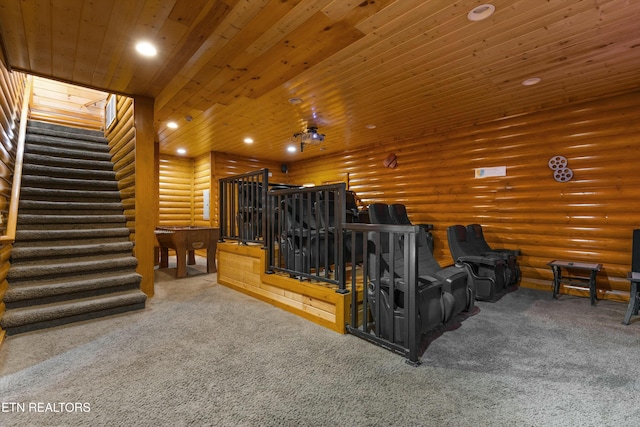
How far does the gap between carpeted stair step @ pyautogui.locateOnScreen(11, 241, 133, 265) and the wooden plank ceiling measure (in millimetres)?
2030

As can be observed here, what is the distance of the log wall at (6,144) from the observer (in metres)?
3.04

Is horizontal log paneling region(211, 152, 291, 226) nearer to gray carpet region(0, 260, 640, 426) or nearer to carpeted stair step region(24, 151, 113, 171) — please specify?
carpeted stair step region(24, 151, 113, 171)

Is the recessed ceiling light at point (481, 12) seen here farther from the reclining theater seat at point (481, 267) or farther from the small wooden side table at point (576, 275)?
the small wooden side table at point (576, 275)

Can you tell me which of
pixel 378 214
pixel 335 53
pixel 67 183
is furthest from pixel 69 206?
pixel 378 214

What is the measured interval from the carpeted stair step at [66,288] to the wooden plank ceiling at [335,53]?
7.81 feet

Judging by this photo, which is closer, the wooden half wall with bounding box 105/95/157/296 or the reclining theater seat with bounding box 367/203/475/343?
the reclining theater seat with bounding box 367/203/475/343

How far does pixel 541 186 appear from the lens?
4.56m

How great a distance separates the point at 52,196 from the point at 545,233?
23.7ft

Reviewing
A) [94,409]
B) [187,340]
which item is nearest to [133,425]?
[94,409]

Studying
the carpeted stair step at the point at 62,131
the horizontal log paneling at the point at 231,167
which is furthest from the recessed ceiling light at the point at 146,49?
the horizontal log paneling at the point at 231,167

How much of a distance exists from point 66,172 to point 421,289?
213 inches

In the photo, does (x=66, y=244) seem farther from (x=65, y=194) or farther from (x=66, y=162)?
(x=66, y=162)

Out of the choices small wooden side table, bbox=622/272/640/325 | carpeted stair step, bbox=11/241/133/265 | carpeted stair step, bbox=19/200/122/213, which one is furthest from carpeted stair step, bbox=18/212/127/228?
small wooden side table, bbox=622/272/640/325

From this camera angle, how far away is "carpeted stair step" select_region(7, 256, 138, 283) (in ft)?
10.5
